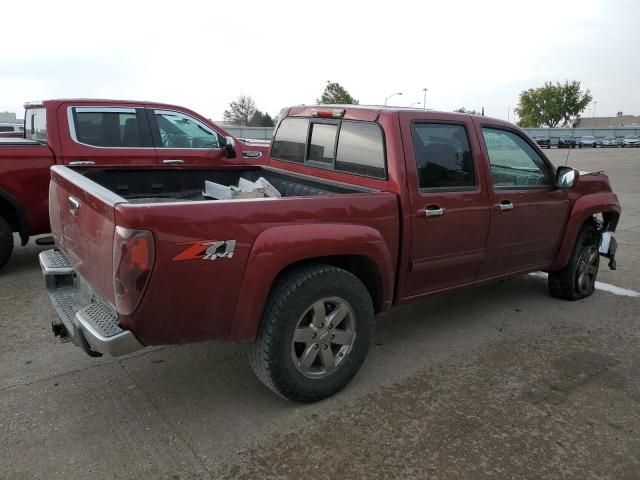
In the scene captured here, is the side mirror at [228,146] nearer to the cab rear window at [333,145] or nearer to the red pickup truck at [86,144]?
the red pickup truck at [86,144]

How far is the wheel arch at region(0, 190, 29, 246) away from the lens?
5.36 m

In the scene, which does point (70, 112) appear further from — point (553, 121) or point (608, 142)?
point (553, 121)

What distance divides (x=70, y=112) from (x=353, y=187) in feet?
12.9

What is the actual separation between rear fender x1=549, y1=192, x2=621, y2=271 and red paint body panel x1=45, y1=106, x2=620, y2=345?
1cm

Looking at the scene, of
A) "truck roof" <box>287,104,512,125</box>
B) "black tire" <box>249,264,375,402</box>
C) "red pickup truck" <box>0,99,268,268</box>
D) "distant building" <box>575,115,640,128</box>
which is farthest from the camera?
"distant building" <box>575,115,640,128</box>

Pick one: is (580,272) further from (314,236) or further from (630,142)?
(630,142)

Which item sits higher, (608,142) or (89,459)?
(608,142)

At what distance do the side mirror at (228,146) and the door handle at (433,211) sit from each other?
388 centimetres

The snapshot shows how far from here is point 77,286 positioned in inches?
128

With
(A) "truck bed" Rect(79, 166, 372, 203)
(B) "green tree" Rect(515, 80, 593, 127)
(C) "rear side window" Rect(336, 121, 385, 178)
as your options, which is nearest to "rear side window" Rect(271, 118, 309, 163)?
(A) "truck bed" Rect(79, 166, 372, 203)

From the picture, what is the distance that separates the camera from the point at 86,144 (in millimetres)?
5898

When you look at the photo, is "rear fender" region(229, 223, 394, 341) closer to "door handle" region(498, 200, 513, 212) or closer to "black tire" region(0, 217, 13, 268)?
"door handle" region(498, 200, 513, 212)

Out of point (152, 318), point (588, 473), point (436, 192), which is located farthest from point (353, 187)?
point (588, 473)

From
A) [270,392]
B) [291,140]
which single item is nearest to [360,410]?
[270,392]
